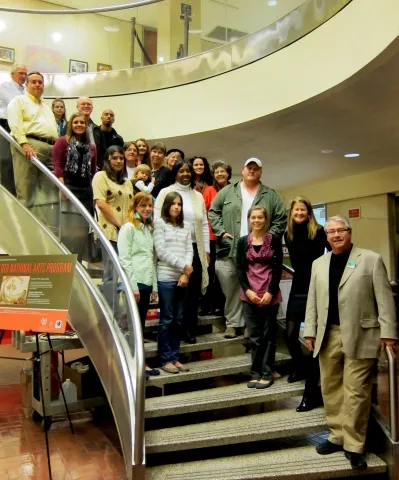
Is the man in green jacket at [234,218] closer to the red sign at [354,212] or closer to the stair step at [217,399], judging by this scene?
the stair step at [217,399]

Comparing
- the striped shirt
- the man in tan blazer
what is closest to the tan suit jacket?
the man in tan blazer

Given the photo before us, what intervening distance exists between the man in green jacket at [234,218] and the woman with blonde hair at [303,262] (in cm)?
37

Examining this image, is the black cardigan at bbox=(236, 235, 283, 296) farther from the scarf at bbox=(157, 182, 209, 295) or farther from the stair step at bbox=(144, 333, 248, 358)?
the stair step at bbox=(144, 333, 248, 358)

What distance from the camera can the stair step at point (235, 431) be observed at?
10.7 ft

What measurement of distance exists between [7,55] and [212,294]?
641 cm

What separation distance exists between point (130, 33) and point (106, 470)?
7.46m

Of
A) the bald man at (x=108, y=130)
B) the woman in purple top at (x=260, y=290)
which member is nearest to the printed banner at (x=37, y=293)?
the woman in purple top at (x=260, y=290)

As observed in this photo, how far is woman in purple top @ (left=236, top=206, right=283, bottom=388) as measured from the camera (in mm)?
3760

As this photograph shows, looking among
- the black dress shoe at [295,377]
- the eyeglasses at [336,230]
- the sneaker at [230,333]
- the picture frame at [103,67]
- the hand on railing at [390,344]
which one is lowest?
the black dress shoe at [295,377]

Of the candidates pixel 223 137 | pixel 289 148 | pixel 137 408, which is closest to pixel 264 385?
pixel 137 408

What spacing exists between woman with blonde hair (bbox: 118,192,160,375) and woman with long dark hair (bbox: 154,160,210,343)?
1.06ft

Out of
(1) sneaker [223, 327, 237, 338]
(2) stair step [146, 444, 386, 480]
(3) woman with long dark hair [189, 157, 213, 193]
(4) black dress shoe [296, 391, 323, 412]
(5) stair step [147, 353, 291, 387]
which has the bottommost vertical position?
(2) stair step [146, 444, 386, 480]

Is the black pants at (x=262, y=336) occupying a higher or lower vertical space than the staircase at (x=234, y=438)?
higher

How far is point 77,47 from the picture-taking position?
8.75 meters
